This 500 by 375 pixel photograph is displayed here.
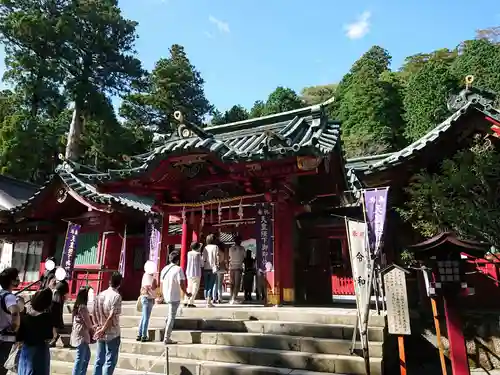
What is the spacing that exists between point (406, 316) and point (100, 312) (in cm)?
499

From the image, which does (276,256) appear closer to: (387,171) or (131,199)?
(387,171)

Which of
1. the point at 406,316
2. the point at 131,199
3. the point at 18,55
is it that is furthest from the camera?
the point at 18,55

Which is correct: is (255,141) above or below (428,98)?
below

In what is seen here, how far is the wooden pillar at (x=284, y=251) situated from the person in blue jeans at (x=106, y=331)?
5.05 meters

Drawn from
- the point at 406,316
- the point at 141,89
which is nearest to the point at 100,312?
the point at 406,316

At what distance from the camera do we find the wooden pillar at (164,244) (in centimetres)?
1211

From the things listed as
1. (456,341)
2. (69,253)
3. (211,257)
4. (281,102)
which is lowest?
(456,341)

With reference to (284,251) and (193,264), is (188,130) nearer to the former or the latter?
(193,264)

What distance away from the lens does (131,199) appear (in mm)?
15867

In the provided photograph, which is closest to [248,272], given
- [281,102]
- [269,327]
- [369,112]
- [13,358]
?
[269,327]

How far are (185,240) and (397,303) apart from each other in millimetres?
7075

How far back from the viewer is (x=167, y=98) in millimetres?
36688

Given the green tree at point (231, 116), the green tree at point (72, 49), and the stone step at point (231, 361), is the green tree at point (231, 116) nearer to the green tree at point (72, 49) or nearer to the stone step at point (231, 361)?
the green tree at point (72, 49)

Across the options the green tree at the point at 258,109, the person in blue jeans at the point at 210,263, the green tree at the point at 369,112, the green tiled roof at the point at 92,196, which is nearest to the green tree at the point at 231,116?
the green tree at the point at 258,109
